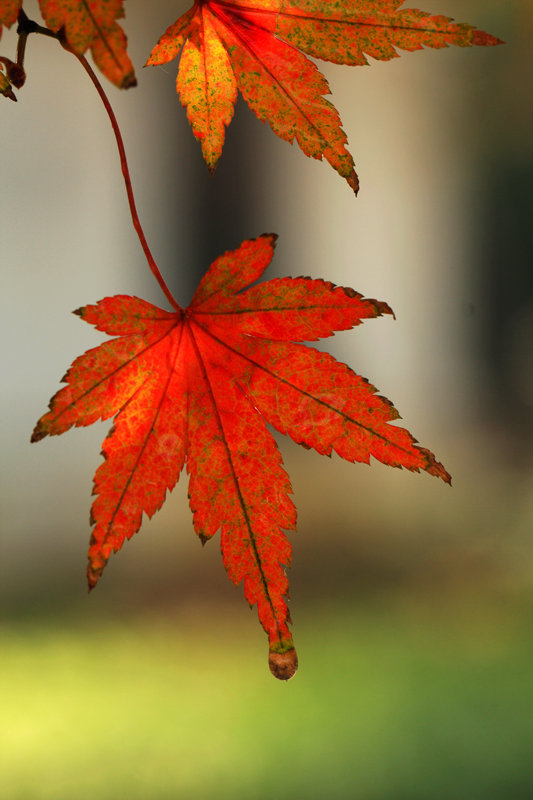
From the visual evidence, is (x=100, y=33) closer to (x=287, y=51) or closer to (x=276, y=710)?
(x=287, y=51)

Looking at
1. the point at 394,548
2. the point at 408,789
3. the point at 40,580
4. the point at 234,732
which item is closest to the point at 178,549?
the point at 40,580

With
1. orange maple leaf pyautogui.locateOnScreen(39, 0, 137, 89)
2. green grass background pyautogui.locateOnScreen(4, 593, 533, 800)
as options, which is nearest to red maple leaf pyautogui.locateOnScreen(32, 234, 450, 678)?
orange maple leaf pyautogui.locateOnScreen(39, 0, 137, 89)

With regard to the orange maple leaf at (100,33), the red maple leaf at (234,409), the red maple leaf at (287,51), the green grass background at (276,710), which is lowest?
the green grass background at (276,710)

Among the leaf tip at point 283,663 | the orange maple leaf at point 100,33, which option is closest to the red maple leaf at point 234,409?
the leaf tip at point 283,663

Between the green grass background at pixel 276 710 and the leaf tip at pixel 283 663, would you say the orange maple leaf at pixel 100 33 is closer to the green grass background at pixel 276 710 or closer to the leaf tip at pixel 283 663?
the leaf tip at pixel 283 663

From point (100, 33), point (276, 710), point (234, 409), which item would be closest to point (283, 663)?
point (234, 409)

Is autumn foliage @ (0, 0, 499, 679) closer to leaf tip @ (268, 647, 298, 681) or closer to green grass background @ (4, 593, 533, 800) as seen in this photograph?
leaf tip @ (268, 647, 298, 681)
